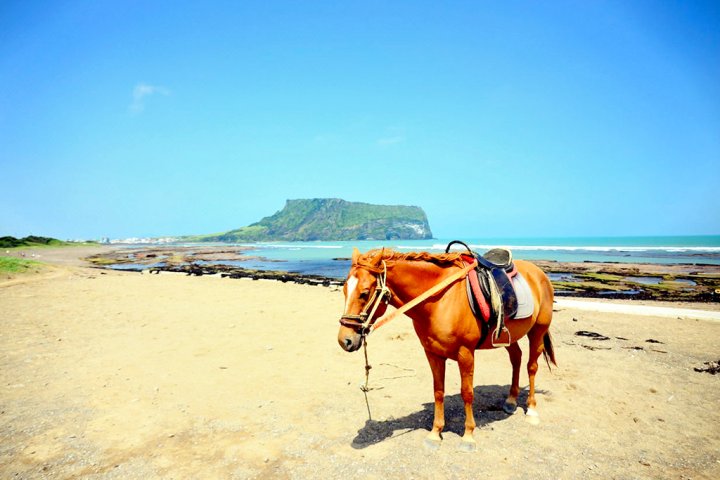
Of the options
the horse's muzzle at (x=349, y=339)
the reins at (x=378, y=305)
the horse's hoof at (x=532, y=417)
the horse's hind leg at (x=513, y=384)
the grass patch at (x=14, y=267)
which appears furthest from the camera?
the grass patch at (x=14, y=267)

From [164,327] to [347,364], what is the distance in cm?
649

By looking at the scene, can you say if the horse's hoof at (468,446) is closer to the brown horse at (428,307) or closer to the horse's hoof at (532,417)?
the brown horse at (428,307)

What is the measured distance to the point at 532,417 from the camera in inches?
195

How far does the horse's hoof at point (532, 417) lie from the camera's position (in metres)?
4.88

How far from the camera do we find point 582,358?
773 centimetres

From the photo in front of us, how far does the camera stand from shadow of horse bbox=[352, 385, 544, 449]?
15.1 ft

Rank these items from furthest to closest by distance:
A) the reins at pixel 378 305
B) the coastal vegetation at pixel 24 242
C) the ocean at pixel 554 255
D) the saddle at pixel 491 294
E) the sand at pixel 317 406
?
the coastal vegetation at pixel 24 242 < the ocean at pixel 554 255 < the saddle at pixel 491 294 < the sand at pixel 317 406 < the reins at pixel 378 305

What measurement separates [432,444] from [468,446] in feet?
1.44

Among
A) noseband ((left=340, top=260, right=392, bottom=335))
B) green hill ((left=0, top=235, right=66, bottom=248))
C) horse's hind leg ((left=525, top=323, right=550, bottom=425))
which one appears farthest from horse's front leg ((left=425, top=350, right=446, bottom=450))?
green hill ((left=0, top=235, right=66, bottom=248))

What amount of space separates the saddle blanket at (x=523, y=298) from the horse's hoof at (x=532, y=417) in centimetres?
160

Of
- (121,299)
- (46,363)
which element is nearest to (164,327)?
(46,363)

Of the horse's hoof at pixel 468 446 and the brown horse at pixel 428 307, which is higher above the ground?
the brown horse at pixel 428 307

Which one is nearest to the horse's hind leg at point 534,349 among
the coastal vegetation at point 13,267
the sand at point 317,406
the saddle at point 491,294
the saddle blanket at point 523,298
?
the sand at point 317,406

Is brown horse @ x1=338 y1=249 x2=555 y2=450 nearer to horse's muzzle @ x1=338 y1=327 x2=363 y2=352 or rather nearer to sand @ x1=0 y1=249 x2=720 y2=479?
horse's muzzle @ x1=338 y1=327 x2=363 y2=352
